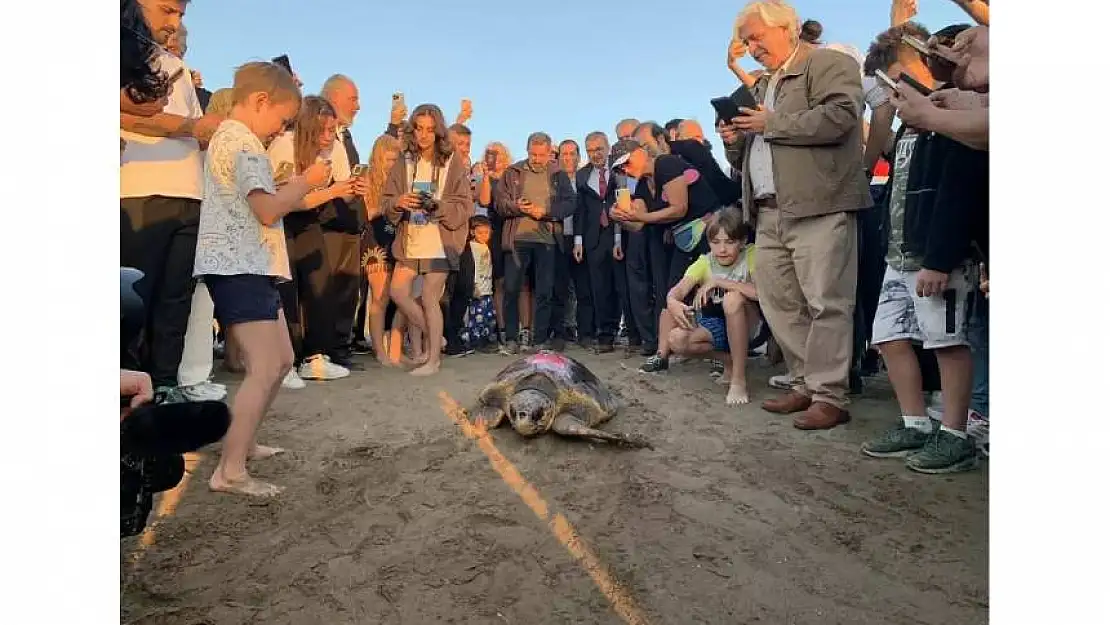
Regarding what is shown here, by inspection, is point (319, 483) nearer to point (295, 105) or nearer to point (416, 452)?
point (416, 452)

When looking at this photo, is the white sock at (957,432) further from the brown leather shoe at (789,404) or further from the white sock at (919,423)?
the brown leather shoe at (789,404)

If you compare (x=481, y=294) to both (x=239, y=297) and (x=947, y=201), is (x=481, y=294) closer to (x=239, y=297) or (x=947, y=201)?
(x=239, y=297)

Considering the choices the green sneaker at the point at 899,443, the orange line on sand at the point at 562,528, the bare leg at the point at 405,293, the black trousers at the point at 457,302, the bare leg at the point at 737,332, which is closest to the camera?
the orange line on sand at the point at 562,528

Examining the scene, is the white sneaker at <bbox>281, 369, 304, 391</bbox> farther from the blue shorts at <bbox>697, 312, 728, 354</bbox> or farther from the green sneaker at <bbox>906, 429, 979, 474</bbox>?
the green sneaker at <bbox>906, 429, 979, 474</bbox>

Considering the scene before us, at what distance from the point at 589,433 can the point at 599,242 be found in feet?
6.89

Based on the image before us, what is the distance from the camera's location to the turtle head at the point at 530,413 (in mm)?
1679

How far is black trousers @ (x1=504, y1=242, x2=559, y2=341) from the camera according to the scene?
11.4 ft

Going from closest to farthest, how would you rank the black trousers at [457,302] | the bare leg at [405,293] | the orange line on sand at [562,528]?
1. the orange line on sand at [562,528]
2. the bare leg at [405,293]
3. the black trousers at [457,302]

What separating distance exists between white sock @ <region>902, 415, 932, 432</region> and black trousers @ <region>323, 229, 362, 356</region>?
6.28 feet

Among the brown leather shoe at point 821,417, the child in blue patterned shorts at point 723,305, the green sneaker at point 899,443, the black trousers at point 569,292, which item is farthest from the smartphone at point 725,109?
the black trousers at point 569,292

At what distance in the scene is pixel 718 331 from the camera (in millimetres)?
2385

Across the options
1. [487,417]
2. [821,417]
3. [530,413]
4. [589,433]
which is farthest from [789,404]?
[487,417]

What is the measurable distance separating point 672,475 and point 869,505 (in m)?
0.39

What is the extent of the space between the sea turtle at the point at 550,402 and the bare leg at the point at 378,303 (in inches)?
38.5
